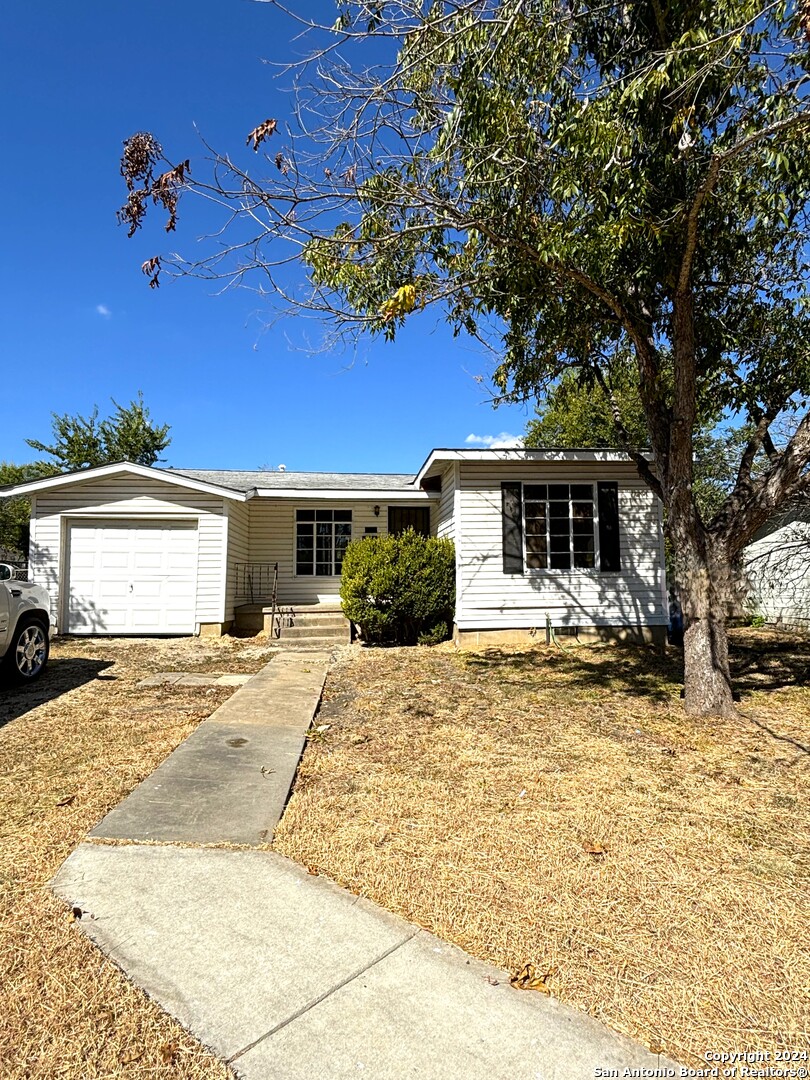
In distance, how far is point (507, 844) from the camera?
10.0 ft

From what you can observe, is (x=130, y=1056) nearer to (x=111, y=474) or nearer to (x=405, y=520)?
(x=111, y=474)

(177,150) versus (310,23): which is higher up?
(310,23)

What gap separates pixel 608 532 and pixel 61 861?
9635 mm

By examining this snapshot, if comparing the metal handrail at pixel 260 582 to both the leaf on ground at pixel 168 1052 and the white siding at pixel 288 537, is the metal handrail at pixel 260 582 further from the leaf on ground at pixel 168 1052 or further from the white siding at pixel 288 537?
the leaf on ground at pixel 168 1052

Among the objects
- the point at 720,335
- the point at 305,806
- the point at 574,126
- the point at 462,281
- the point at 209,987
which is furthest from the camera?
the point at 720,335

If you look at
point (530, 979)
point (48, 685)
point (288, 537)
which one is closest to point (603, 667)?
point (530, 979)

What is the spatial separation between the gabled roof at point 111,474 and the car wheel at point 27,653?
457 centimetres

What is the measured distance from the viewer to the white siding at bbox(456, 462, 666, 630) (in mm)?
10453

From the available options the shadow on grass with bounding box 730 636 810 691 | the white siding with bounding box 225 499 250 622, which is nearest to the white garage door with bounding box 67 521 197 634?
the white siding with bounding box 225 499 250 622

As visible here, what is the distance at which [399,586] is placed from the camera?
10281 mm

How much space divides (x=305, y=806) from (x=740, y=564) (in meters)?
5.45

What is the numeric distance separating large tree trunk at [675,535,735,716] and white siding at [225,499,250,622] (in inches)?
338

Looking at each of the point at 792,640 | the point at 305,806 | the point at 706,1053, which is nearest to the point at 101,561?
the point at 305,806

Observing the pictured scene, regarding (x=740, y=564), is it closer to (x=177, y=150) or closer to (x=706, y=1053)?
(x=706, y=1053)
